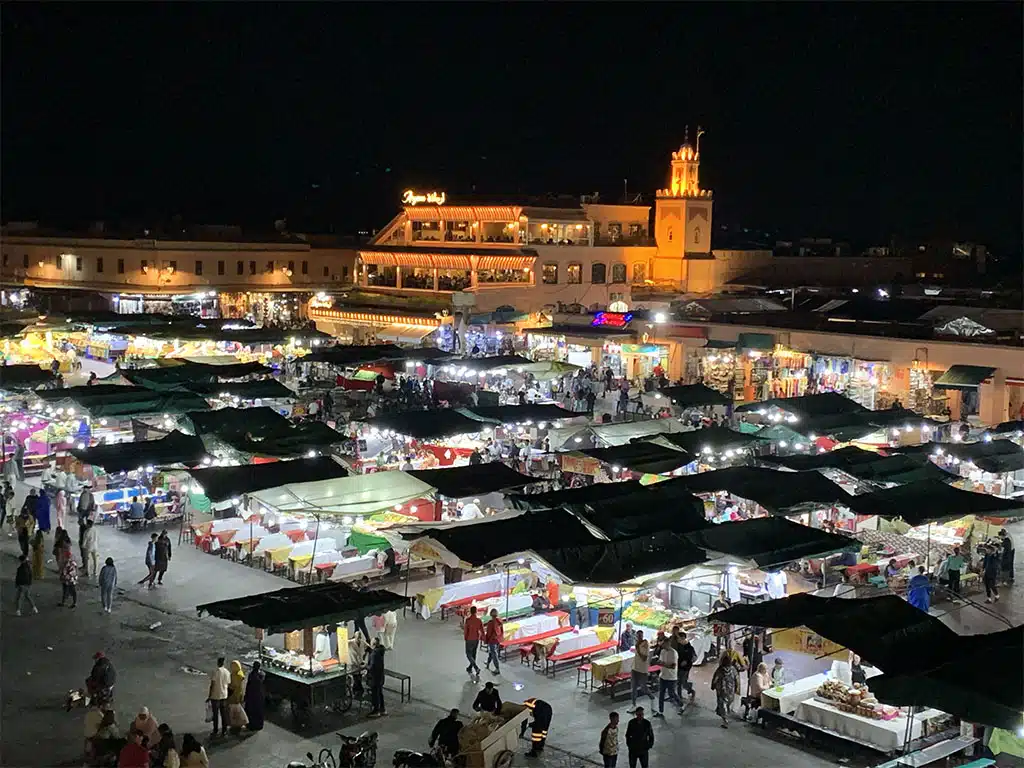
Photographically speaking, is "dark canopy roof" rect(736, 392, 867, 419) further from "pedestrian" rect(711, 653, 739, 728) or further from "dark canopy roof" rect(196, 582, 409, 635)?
"dark canopy roof" rect(196, 582, 409, 635)

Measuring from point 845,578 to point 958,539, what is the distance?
2.70m

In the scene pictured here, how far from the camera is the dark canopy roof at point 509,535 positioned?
15.4 metres

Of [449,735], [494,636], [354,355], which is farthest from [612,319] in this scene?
[449,735]

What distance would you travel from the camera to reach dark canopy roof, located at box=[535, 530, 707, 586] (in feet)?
49.3

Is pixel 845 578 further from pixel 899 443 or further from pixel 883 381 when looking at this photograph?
pixel 883 381

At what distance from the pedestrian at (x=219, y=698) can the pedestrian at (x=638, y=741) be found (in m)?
3.92

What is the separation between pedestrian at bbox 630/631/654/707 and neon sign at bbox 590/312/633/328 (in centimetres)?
2752

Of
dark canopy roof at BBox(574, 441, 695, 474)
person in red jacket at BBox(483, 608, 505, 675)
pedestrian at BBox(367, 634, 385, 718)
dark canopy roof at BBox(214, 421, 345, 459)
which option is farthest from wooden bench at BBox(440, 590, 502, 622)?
dark canopy roof at BBox(214, 421, 345, 459)

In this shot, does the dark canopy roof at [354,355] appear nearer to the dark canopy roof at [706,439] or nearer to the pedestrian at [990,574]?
the dark canopy roof at [706,439]

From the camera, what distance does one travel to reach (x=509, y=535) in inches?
624

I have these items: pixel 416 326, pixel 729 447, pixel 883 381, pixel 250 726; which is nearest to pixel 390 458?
pixel 729 447

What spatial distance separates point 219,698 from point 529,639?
4.10 m

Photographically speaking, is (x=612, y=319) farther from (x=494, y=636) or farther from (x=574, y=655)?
→ (x=494, y=636)

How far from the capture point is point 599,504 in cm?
1716
